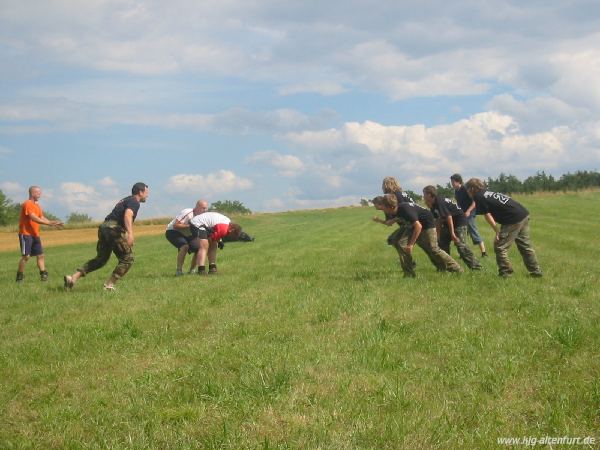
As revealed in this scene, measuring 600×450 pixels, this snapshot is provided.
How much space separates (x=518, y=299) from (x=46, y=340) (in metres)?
6.14

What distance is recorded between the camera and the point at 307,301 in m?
8.98

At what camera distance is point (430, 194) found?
1273 cm

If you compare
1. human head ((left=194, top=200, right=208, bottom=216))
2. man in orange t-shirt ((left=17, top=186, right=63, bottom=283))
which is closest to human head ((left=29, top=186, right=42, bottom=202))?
man in orange t-shirt ((left=17, top=186, right=63, bottom=283))

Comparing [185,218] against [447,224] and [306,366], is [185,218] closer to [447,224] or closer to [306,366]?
[447,224]

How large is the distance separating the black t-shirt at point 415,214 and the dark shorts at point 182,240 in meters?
4.88

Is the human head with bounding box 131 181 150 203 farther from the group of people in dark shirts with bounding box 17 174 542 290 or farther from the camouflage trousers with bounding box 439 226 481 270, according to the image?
the camouflage trousers with bounding box 439 226 481 270

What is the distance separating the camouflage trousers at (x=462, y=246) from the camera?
1309 cm

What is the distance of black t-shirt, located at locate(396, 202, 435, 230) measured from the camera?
11.8m

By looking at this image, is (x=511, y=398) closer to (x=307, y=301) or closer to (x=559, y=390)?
(x=559, y=390)

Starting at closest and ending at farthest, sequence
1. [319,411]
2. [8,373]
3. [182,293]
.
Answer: [319,411], [8,373], [182,293]

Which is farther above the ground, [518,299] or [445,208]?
[445,208]

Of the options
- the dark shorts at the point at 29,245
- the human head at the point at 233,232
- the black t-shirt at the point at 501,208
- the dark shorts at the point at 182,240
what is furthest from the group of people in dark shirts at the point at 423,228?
the dark shorts at the point at 29,245

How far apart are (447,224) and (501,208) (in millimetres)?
1873

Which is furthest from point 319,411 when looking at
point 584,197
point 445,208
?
point 584,197
